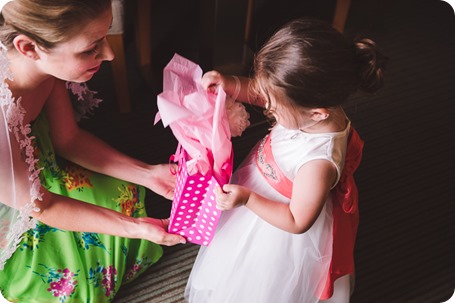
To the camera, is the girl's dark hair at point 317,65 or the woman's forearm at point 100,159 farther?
the woman's forearm at point 100,159

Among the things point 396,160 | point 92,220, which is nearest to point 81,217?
point 92,220

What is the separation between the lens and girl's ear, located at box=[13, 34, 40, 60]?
1.01 meters

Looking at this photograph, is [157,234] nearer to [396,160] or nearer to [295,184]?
[295,184]

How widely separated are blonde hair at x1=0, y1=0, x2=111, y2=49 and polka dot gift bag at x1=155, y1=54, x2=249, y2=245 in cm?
21

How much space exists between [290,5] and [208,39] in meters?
0.89

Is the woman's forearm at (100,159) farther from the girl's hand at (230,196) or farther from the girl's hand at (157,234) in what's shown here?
the girl's hand at (230,196)

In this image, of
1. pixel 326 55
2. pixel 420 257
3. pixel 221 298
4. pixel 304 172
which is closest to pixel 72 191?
pixel 221 298

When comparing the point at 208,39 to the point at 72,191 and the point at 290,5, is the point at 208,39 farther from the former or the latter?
the point at 290,5

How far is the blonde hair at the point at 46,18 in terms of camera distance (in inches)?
38.4

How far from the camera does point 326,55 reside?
978 mm

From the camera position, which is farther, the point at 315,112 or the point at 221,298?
the point at 221,298

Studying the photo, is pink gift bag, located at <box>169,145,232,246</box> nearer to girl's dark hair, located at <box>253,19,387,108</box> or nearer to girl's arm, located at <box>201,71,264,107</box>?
girl's arm, located at <box>201,71,264,107</box>

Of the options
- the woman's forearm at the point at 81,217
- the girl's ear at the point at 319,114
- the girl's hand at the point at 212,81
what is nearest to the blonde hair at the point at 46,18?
the girl's hand at the point at 212,81

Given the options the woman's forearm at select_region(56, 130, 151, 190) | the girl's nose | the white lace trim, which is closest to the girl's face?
the girl's nose
